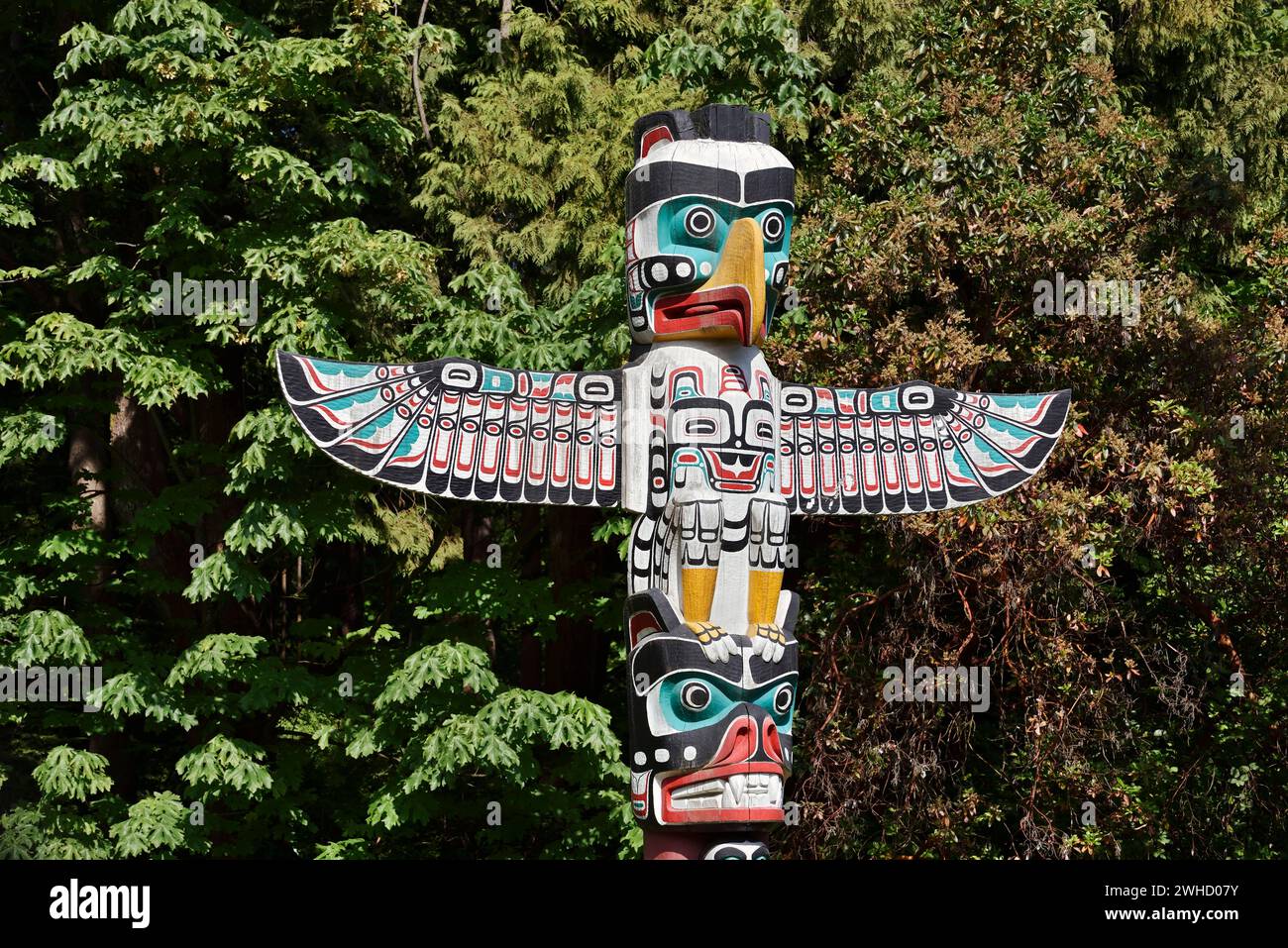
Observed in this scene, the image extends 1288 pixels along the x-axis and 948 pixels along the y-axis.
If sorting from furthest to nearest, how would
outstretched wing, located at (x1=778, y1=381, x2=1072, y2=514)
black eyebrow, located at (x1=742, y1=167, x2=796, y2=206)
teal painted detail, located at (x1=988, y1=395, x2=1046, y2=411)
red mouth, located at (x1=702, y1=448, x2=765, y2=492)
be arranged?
teal painted detail, located at (x1=988, y1=395, x2=1046, y2=411) < outstretched wing, located at (x1=778, y1=381, x2=1072, y2=514) < black eyebrow, located at (x1=742, y1=167, x2=796, y2=206) < red mouth, located at (x1=702, y1=448, x2=765, y2=492)

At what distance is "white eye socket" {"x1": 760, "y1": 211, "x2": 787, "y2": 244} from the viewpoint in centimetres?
775

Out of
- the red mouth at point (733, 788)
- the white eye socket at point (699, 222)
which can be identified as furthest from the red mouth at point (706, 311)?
the red mouth at point (733, 788)

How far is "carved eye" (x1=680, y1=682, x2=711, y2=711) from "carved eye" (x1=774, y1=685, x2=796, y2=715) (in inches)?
15.2

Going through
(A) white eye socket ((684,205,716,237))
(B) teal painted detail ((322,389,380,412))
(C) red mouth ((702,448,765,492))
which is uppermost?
(A) white eye socket ((684,205,716,237))

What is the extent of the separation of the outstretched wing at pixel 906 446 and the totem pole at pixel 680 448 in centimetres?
19

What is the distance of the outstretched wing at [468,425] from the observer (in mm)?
7426

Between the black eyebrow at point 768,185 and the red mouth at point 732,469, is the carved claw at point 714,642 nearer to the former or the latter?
the red mouth at point 732,469

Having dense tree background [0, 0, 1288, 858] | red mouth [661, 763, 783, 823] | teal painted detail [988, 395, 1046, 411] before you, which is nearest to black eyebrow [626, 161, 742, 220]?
teal painted detail [988, 395, 1046, 411]

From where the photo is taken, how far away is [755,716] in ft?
23.8

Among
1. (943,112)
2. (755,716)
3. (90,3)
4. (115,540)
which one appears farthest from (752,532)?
(90,3)

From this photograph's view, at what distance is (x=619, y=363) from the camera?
438 inches

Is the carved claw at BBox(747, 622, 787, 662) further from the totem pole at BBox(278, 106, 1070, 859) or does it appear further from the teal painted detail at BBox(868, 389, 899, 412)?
the teal painted detail at BBox(868, 389, 899, 412)

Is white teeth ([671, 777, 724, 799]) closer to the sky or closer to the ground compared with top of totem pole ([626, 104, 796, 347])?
closer to the ground

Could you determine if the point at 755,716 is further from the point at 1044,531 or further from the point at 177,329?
the point at 177,329
